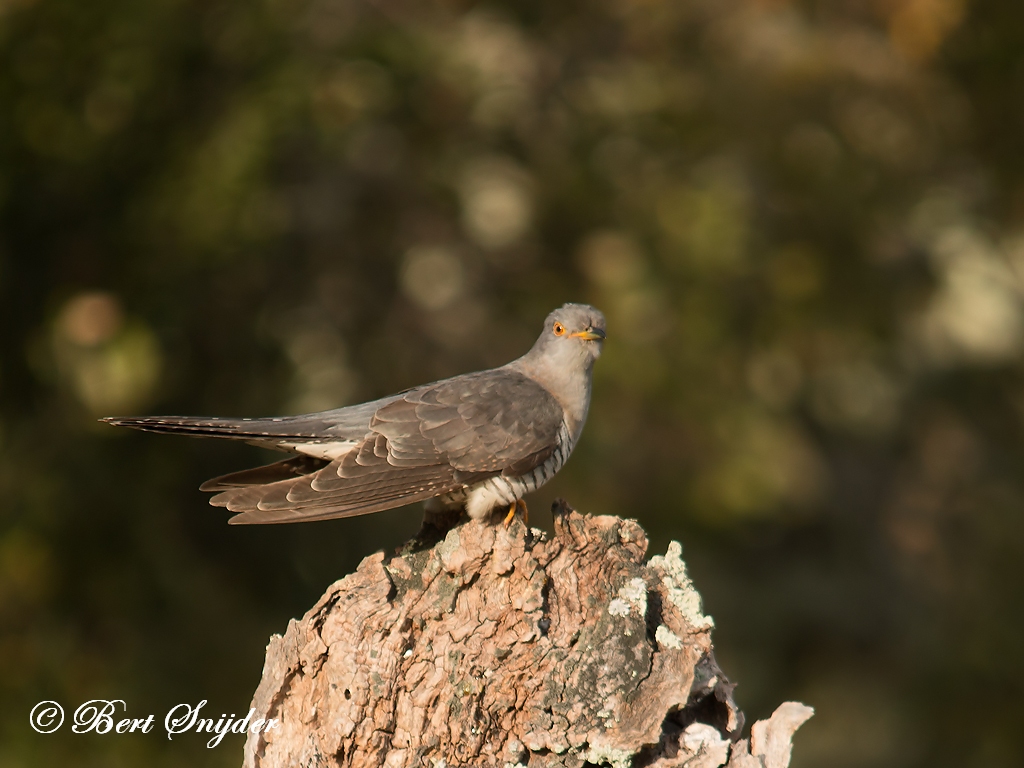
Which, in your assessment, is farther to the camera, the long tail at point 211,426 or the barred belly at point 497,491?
the barred belly at point 497,491

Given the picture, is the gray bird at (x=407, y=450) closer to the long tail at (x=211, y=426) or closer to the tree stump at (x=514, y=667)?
the long tail at (x=211, y=426)

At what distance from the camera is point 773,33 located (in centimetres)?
732

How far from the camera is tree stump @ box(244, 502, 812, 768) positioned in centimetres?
267

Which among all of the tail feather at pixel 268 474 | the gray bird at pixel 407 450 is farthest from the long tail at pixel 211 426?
the tail feather at pixel 268 474

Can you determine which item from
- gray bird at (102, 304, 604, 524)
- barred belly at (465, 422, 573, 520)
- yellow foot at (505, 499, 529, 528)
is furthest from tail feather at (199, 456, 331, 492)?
yellow foot at (505, 499, 529, 528)

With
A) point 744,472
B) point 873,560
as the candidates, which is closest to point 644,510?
point 744,472

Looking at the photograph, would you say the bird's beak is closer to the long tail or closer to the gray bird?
the gray bird

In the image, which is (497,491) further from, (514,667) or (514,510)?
(514,667)

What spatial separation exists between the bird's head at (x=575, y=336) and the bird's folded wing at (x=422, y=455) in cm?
28

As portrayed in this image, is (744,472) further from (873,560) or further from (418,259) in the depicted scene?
(873,560)

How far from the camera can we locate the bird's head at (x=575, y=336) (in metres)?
3.92

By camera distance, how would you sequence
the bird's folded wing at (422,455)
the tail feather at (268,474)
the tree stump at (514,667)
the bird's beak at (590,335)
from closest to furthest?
the tree stump at (514,667) → the bird's folded wing at (422,455) → the tail feather at (268,474) → the bird's beak at (590,335)

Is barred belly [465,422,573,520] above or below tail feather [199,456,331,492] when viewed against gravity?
below

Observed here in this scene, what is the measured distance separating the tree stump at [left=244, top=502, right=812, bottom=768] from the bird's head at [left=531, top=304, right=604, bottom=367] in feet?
3.46
